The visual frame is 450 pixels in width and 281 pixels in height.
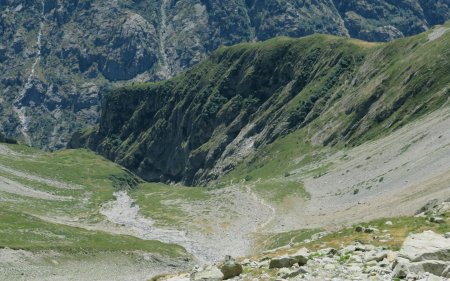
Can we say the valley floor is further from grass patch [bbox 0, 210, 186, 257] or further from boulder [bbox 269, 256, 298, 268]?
boulder [bbox 269, 256, 298, 268]

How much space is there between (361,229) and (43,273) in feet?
199

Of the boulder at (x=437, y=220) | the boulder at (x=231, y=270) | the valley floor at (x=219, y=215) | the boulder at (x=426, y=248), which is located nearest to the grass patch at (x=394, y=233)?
the boulder at (x=437, y=220)

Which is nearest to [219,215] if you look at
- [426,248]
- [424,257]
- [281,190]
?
[281,190]

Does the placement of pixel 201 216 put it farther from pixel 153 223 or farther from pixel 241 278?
pixel 241 278

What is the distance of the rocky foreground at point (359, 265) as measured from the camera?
26.3 meters

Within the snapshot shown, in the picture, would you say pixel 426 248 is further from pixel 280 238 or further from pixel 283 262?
pixel 280 238

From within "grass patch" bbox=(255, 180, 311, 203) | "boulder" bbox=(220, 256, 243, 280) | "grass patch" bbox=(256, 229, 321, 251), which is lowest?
"grass patch" bbox=(255, 180, 311, 203)

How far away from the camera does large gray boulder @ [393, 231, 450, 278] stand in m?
26.0

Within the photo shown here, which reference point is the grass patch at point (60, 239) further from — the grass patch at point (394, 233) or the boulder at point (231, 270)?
the boulder at point (231, 270)

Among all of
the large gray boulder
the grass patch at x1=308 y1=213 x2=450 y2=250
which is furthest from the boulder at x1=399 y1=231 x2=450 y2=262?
the grass patch at x1=308 y1=213 x2=450 y2=250

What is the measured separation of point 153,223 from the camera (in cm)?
16862

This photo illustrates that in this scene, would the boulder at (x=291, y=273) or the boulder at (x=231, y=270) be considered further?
the boulder at (x=231, y=270)

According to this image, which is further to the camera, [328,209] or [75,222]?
[75,222]

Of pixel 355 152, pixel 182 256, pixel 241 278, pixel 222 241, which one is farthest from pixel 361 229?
pixel 355 152
